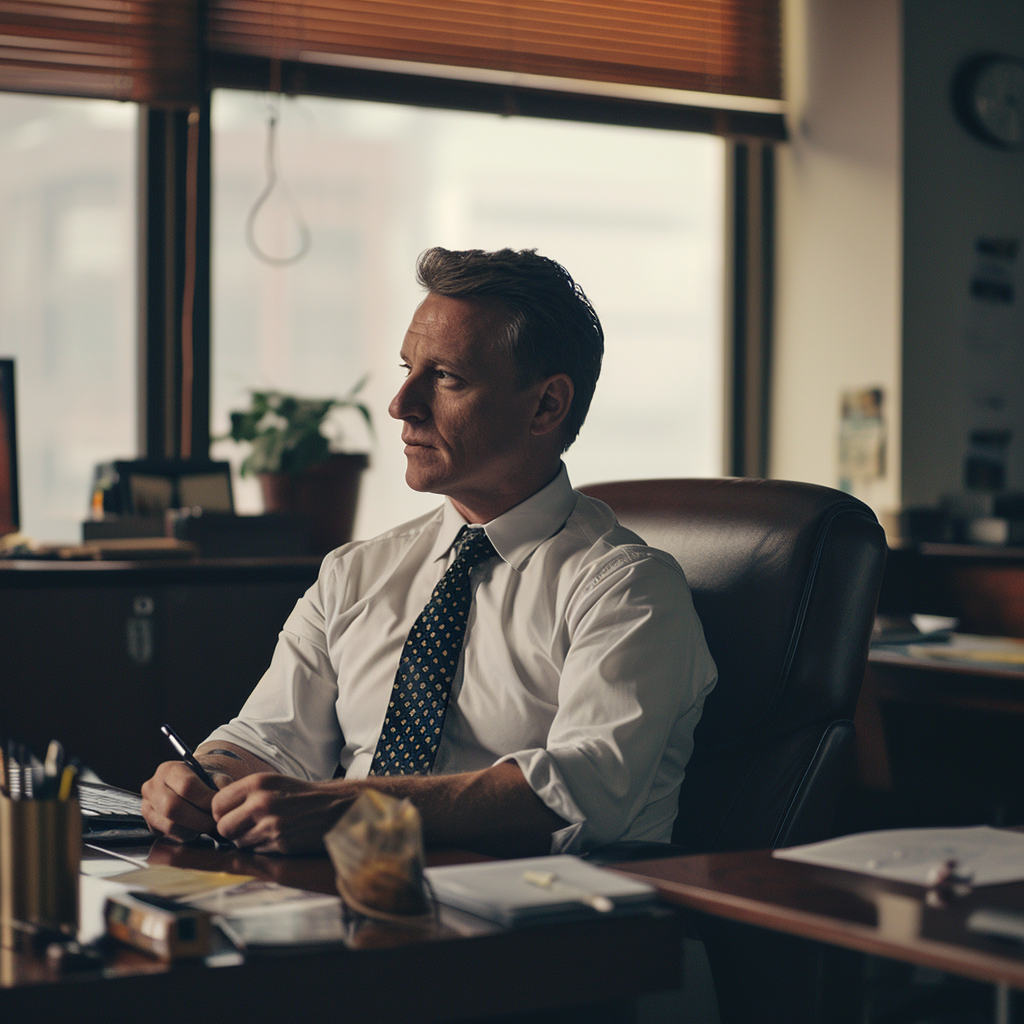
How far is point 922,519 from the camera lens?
357 centimetres

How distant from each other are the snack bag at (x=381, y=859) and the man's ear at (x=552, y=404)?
77 cm

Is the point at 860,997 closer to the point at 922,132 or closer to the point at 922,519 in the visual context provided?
the point at 922,519

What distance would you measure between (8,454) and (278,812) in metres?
1.86

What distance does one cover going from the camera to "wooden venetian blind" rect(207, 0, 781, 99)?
3.29m

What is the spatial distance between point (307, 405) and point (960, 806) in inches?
64.9

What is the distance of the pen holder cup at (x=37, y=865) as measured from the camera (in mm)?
910

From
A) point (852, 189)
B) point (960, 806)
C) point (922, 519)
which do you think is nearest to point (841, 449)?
point (922, 519)

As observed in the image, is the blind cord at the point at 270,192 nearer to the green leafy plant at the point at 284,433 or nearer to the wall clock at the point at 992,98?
the green leafy plant at the point at 284,433

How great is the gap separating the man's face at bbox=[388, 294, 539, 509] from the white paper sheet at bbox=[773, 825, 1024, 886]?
2.14 ft

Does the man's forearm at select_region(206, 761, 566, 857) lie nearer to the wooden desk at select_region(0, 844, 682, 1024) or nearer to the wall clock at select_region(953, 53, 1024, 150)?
the wooden desk at select_region(0, 844, 682, 1024)

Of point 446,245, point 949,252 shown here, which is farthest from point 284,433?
point 949,252

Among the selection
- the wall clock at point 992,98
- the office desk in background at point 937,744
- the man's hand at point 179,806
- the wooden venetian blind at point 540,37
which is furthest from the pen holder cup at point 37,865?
the wall clock at point 992,98

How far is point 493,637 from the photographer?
5.05ft

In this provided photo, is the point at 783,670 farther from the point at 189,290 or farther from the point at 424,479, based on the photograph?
the point at 189,290
